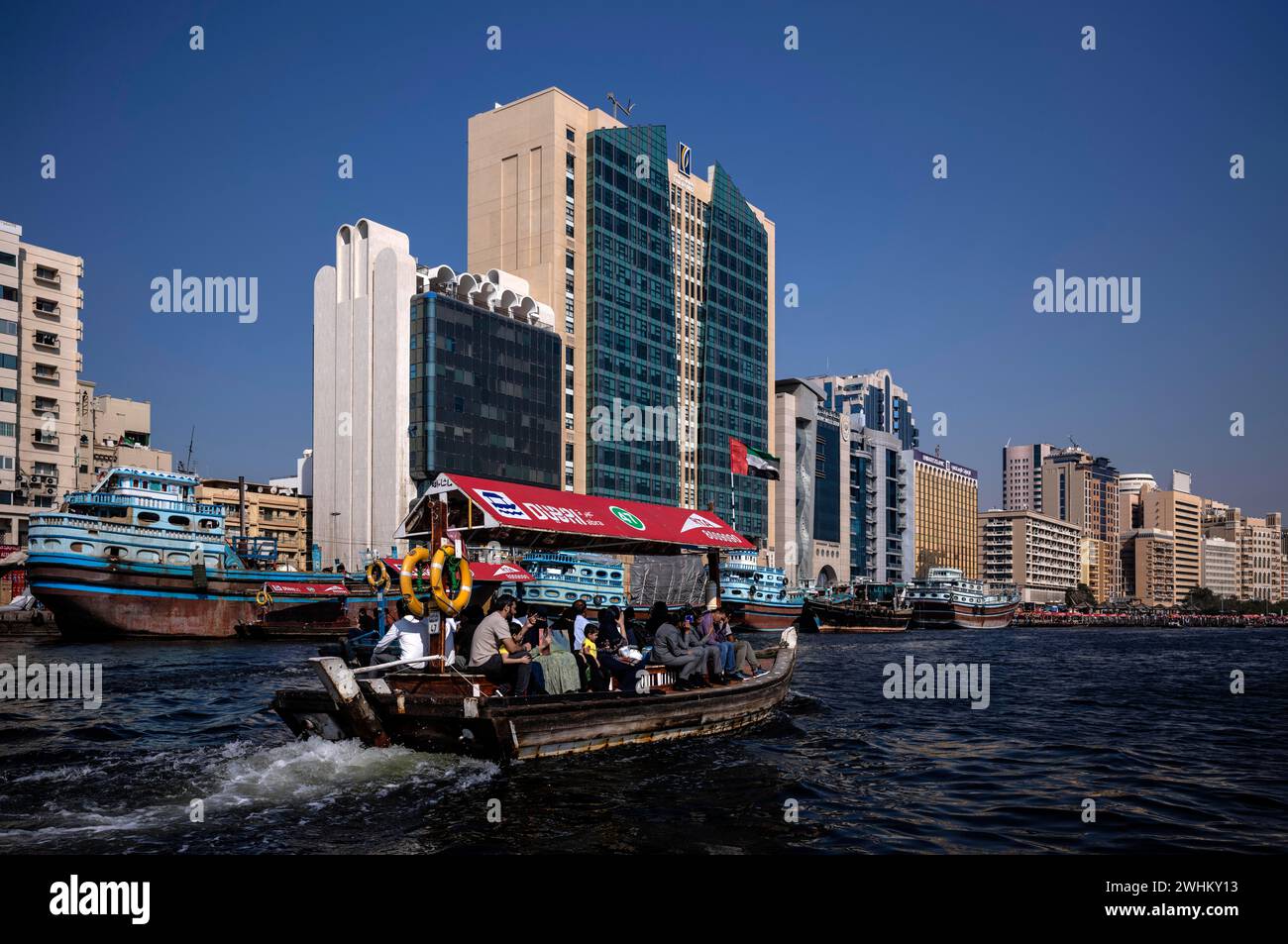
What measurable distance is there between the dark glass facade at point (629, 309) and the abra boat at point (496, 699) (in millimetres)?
75573

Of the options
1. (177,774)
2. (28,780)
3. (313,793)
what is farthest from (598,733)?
(28,780)

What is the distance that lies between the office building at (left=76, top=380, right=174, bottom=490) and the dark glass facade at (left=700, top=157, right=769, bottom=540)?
57222 mm

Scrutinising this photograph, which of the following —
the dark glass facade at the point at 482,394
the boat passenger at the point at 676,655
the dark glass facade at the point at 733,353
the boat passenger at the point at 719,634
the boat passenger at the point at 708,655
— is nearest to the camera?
the boat passenger at the point at 676,655

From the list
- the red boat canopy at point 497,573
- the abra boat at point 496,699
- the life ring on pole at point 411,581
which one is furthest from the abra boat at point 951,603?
the life ring on pole at point 411,581

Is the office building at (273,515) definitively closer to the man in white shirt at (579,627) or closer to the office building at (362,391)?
the office building at (362,391)

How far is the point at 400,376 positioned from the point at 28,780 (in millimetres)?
71263

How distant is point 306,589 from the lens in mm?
59281

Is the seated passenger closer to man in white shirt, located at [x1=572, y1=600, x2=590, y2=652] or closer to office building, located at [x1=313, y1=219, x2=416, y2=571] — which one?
man in white shirt, located at [x1=572, y1=600, x2=590, y2=652]

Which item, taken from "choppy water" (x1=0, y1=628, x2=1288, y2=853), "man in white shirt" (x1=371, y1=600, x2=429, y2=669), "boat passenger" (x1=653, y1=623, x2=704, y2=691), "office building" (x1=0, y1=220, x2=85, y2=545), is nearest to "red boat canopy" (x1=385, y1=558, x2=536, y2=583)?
"office building" (x1=0, y1=220, x2=85, y2=545)

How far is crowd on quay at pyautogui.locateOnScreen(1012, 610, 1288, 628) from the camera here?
14600cm

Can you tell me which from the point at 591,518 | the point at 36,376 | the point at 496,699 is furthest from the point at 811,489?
the point at 496,699

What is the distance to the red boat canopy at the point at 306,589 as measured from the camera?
190 feet

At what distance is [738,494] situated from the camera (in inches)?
4660
